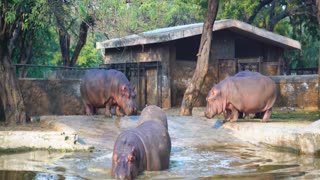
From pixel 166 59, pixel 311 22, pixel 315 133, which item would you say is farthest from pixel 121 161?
pixel 311 22

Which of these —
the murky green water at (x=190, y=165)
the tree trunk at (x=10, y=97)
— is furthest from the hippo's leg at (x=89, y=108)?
the murky green water at (x=190, y=165)

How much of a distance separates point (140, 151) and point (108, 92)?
7312 mm

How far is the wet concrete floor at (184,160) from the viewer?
693cm

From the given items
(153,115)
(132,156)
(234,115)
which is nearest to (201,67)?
(234,115)

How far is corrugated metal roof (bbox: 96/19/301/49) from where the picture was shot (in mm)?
18172

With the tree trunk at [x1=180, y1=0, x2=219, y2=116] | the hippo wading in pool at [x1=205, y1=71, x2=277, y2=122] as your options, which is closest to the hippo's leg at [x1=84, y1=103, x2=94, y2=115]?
the tree trunk at [x1=180, y1=0, x2=219, y2=116]

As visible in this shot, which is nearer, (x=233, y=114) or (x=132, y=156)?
(x=132, y=156)

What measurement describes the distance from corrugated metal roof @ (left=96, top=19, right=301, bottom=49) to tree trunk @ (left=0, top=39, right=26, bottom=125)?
19.6 ft

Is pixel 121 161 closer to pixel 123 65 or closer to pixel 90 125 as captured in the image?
pixel 90 125

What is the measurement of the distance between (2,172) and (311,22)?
839 inches

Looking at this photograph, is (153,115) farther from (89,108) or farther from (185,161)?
(89,108)

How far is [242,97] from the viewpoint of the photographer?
12.9m

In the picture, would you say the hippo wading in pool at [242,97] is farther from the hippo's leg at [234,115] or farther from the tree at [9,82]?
the tree at [9,82]

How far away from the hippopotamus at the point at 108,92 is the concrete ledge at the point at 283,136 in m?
3.20
